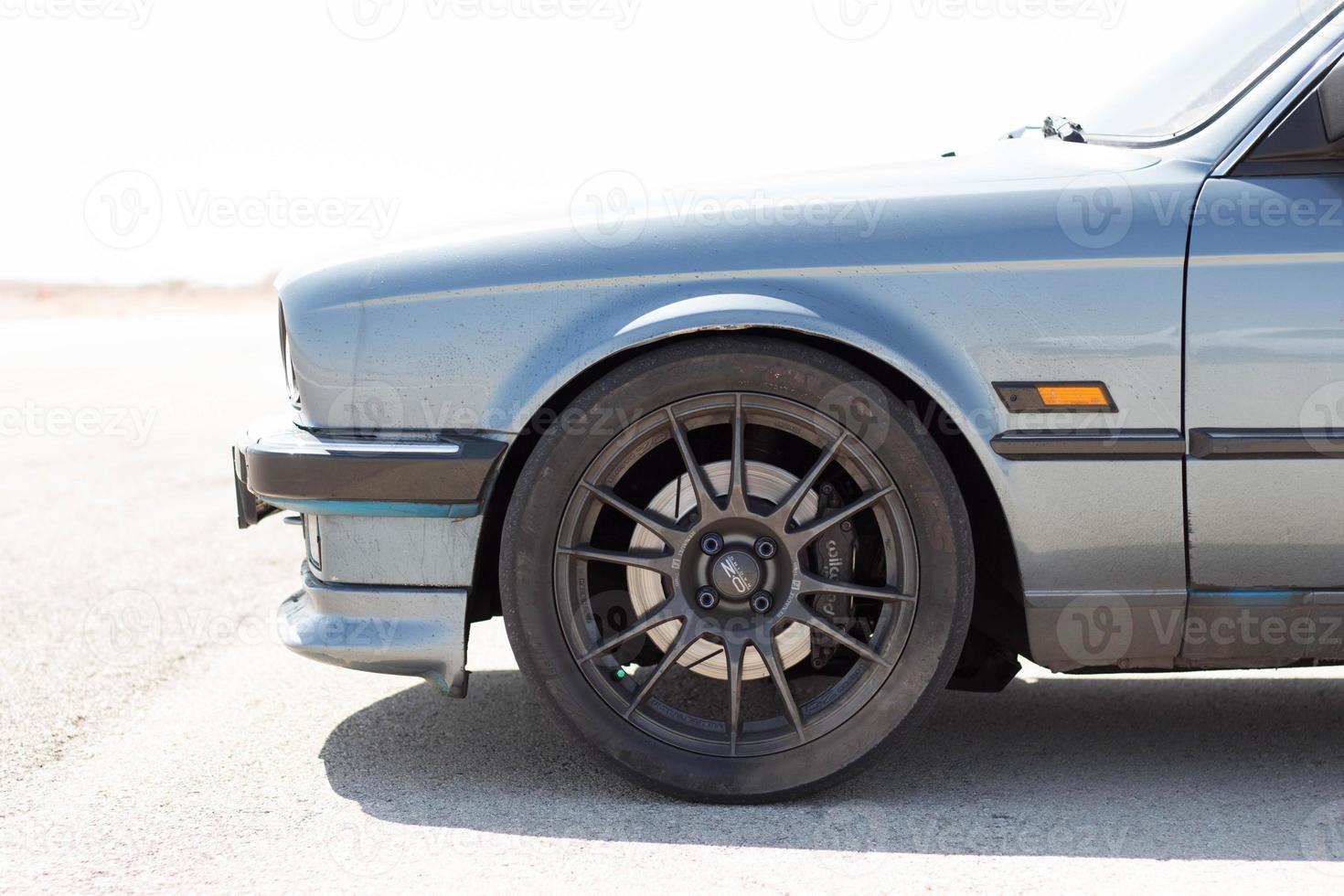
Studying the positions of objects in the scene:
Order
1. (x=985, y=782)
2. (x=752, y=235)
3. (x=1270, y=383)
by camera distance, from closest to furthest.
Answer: (x=1270, y=383)
(x=752, y=235)
(x=985, y=782)

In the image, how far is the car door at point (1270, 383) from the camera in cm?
254

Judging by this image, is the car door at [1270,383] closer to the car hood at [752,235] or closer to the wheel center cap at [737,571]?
the car hood at [752,235]

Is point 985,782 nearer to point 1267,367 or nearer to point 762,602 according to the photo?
point 762,602

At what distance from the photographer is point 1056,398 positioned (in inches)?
102

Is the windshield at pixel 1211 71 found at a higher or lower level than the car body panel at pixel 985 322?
higher

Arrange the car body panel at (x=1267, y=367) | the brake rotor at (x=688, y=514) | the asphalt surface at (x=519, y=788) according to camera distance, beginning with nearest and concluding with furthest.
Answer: the asphalt surface at (x=519, y=788), the car body panel at (x=1267, y=367), the brake rotor at (x=688, y=514)

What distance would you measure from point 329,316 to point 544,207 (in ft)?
1.79

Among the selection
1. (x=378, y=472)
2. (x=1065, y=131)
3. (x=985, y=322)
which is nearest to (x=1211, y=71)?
(x=1065, y=131)

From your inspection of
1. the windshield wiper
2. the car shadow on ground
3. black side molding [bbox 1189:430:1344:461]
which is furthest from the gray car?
the windshield wiper

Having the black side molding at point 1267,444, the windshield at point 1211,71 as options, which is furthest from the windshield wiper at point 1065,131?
the black side molding at point 1267,444

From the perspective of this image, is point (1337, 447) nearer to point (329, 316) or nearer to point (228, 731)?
point (329, 316)

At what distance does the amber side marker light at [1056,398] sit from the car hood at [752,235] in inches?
10.9

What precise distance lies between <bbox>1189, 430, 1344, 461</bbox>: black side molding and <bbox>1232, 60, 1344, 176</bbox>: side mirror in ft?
1.82

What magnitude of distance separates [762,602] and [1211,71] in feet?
5.65
